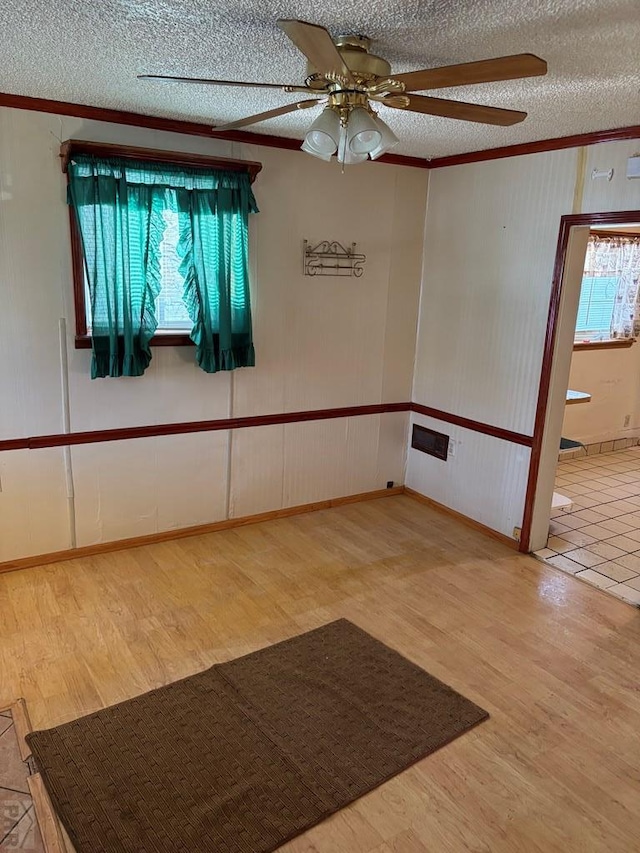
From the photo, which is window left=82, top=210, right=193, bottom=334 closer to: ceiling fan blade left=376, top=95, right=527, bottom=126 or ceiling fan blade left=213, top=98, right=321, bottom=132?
ceiling fan blade left=213, top=98, right=321, bottom=132

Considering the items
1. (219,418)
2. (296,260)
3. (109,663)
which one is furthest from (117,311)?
(109,663)

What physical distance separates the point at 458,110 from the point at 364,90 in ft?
1.12

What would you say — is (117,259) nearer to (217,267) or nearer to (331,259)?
(217,267)

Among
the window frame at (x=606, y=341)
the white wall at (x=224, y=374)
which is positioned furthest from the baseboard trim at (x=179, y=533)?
the window frame at (x=606, y=341)

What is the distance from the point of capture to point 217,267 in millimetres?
3645

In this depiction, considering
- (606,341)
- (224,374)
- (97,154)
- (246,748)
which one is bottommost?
(246,748)

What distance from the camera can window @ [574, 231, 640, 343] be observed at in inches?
220

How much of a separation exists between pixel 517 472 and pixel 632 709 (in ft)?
5.43

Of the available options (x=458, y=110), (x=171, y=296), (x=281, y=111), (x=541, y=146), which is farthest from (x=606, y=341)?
(x=281, y=111)

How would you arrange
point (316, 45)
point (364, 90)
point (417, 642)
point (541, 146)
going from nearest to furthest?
point (316, 45) → point (364, 90) → point (417, 642) → point (541, 146)

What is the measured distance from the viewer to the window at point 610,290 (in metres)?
5.60

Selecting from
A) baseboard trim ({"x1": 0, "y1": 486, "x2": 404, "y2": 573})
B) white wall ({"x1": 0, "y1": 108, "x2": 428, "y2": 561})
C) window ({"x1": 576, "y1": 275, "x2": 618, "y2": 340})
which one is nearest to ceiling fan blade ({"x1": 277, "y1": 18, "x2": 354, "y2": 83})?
white wall ({"x1": 0, "y1": 108, "x2": 428, "y2": 561})

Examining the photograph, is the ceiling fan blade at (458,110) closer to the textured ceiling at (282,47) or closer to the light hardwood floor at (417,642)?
the textured ceiling at (282,47)

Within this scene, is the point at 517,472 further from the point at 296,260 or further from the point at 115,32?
the point at 115,32
